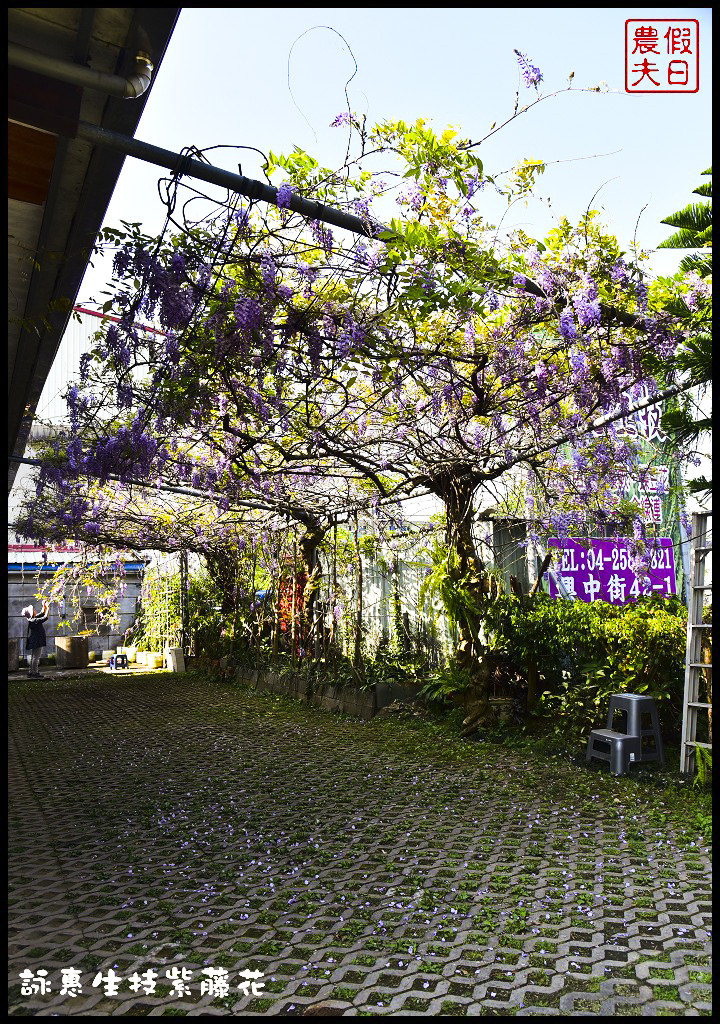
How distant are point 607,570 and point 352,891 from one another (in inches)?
194

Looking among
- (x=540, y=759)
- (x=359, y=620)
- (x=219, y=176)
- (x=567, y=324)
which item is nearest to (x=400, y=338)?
(x=567, y=324)

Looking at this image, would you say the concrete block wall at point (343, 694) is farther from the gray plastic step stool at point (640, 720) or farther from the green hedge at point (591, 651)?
the gray plastic step stool at point (640, 720)

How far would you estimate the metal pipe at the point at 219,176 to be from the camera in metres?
2.90

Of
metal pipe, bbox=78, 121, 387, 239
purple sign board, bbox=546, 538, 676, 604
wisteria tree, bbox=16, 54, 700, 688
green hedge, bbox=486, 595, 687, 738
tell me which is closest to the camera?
metal pipe, bbox=78, 121, 387, 239

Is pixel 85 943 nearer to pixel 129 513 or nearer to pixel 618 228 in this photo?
pixel 618 228

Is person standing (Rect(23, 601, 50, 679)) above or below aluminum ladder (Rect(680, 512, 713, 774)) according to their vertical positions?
below

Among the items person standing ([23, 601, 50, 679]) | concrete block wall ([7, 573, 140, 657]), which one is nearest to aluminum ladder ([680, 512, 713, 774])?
person standing ([23, 601, 50, 679])

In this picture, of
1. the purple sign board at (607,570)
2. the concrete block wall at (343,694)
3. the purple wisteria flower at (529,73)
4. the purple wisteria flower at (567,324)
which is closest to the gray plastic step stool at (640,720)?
the purple sign board at (607,570)

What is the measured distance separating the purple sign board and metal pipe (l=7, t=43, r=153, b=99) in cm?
593

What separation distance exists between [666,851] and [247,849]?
6.61ft

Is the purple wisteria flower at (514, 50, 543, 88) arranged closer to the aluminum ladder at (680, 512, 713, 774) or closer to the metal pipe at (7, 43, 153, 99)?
the metal pipe at (7, 43, 153, 99)

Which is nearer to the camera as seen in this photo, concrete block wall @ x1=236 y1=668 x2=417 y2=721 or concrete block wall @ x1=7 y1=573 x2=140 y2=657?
concrete block wall @ x1=236 y1=668 x2=417 y2=721

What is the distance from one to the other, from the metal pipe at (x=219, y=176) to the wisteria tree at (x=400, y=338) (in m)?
0.04

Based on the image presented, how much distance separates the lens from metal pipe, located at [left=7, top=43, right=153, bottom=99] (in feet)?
8.40
